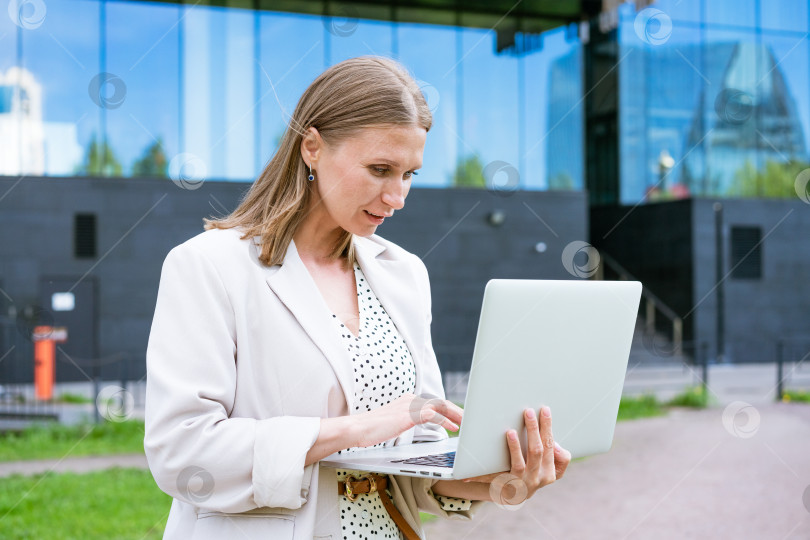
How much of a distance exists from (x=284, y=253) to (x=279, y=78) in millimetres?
16456

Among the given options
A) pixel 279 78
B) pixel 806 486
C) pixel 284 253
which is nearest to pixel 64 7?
pixel 279 78

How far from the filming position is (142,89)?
55.8 ft

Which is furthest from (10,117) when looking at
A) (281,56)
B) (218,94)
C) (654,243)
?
(654,243)

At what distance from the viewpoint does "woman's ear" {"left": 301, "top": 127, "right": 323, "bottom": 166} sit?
1924mm

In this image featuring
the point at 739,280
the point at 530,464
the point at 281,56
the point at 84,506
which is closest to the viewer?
the point at 530,464

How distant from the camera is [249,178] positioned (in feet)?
58.6

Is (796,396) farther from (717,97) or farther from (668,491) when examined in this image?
(717,97)

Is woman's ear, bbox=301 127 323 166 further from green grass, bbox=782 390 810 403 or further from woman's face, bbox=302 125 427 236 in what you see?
green grass, bbox=782 390 810 403

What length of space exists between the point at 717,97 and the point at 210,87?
1381 centimetres

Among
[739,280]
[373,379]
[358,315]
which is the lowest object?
[739,280]

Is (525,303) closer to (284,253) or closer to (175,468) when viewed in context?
(284,253)

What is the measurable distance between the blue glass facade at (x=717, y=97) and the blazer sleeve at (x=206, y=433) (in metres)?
22.2

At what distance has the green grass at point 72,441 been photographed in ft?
28.2

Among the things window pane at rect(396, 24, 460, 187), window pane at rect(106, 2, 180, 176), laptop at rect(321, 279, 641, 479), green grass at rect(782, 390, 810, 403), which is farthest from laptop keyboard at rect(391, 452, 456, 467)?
window pane at rect(396, 24, 460, 187)
